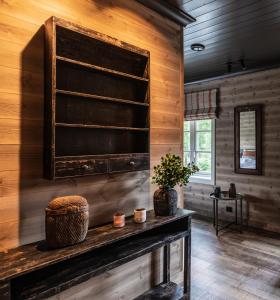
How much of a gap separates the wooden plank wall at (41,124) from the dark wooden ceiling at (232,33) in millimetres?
398

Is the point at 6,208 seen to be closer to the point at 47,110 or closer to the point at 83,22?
the point at 47,110

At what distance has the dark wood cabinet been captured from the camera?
4.62 feet

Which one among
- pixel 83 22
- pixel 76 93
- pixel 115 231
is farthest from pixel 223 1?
pixel 115 231

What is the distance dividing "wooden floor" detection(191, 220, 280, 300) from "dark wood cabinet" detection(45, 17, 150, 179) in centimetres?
151

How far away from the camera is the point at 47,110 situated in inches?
55.9

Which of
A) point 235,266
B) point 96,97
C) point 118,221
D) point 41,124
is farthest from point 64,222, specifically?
point 235,266

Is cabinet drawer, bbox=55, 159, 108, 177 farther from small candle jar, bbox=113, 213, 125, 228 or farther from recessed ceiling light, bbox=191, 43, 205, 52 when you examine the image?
recessed ceiling light, bbox=191, 43, 205, 52

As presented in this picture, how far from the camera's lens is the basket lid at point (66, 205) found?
1.31 meters

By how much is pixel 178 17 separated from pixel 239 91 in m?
2.40

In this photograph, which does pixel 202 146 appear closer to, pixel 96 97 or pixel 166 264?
pixel 166 264

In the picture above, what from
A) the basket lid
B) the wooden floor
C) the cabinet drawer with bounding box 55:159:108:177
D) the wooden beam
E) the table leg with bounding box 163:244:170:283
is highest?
the wooden beam

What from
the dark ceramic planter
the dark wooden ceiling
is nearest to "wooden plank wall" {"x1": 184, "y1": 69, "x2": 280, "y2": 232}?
the dark wooden ceiling

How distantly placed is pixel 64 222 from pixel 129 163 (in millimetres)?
643

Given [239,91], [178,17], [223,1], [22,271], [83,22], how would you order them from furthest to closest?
[239,91]
[178,17]
[223,1]
[83,22]
[22,271]
